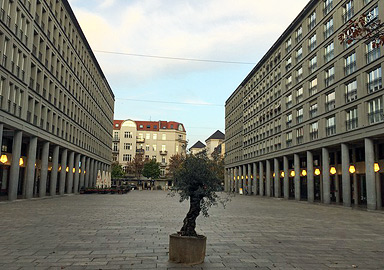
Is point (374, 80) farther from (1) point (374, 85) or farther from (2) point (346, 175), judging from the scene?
(2) point (346, 175)

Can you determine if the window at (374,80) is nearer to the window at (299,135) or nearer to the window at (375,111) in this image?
the window at (375,111)

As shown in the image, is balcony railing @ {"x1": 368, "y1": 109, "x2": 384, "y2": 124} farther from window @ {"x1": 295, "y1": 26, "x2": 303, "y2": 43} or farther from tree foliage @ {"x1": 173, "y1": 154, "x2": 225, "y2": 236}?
tree foliage @ {"x1": 173, "y1": 154, "x2": 225, "y2": 236}

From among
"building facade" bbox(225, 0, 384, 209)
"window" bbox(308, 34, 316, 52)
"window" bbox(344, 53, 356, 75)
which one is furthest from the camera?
"window" bbox(308, 34, 316, 52)

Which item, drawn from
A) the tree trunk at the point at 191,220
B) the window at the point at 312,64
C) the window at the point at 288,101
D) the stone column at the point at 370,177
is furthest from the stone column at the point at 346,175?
the tree trunk at the point at 191,220

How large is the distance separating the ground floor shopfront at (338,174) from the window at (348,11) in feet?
40.2

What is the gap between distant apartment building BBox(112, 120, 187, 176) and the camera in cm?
11431

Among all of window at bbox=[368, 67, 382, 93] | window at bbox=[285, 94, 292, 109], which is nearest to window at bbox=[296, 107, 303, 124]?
window at bbox=[285, 94, 292, 109]

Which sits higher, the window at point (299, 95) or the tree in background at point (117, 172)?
the window at point (299, 95)

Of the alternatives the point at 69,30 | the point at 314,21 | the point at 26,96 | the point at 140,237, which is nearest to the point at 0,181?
the point at 26,96

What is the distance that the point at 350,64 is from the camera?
33281 mm

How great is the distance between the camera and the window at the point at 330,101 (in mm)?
36594

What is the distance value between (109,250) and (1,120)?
71.9ft

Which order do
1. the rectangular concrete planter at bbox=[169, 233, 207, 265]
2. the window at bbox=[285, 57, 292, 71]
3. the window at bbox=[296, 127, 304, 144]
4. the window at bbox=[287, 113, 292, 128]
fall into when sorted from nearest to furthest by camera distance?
the rectangular concrete planter at bbox=[169, 233, 207, 265] < the window at bbox=[296, 127, 304, 144] < the window at bbox=[287, 113, 292, 128] < the window at bbox=[285, 57, 292, 71]

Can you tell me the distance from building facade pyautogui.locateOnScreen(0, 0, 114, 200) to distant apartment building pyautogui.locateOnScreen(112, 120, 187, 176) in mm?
49668
